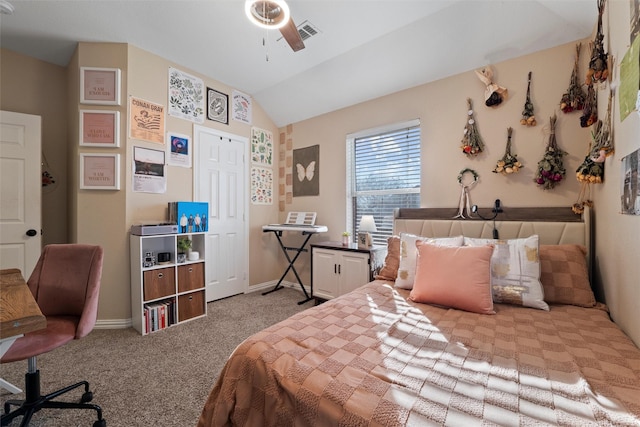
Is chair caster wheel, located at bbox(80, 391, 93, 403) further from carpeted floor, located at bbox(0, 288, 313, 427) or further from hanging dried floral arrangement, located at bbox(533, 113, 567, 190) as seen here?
hanging dried floral arrangement, located at bbox(533, 113, 567, 190)

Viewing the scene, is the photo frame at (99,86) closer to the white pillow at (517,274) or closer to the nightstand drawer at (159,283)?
the nightstand drawer at (159,283)

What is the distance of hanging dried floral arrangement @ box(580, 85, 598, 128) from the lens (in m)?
1.89

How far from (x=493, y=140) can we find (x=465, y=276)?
158 cm

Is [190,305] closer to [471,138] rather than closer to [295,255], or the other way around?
[295,255]

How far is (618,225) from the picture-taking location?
1.46 metres

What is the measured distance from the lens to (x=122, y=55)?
108 inches

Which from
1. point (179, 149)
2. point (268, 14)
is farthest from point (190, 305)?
point (268, 14)

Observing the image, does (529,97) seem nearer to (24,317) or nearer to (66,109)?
(24,317)

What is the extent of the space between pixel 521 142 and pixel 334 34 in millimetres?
2063

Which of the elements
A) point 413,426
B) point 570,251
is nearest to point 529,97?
point 570,251

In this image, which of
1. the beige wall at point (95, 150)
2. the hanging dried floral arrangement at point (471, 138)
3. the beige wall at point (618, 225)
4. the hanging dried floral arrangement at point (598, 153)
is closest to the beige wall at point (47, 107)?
the beige wall at point (95, 150)

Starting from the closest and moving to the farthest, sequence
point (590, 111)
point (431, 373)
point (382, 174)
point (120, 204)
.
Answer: point (431, 373) < point (590, 111) < point (120, 204) < point (382, 174)

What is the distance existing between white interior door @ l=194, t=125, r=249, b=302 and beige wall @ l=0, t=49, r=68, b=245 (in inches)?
58.0

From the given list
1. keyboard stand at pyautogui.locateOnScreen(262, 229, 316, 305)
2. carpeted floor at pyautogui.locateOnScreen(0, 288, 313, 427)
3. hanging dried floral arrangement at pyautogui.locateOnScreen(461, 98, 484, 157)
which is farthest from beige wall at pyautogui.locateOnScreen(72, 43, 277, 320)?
hanging dried floral arrangement at pyautogui.locateOnScreen(461, 98, 484, 157)
